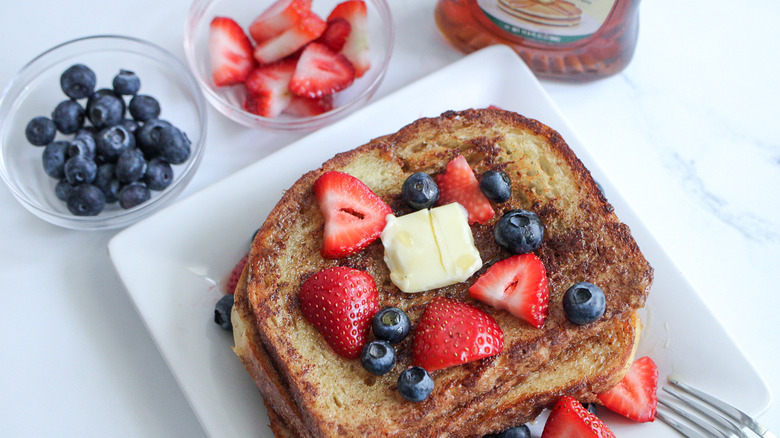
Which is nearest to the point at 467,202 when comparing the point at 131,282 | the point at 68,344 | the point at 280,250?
the point at 280,250

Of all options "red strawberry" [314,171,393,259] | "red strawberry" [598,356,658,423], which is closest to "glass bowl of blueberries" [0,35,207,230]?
"red strawberry" [314,171,393,259]

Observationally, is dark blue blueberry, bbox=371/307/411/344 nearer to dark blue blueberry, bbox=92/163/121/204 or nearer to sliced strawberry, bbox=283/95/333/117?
sliced strawberry, bbox=283/95/333/117

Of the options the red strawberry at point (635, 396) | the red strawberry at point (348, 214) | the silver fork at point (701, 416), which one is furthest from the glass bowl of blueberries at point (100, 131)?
the silver fork at point (701, 416)

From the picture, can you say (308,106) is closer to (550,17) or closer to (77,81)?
(77,81)

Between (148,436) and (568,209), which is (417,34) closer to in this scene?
(568,209)

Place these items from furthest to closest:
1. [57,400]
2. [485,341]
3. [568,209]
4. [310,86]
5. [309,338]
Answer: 1. [310,86]
2. [57,400]
3. [568,209]
4. [309,338]
5. [485,341]

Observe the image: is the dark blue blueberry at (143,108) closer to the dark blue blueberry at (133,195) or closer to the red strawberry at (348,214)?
the dark blue blueberry at (133,195)
